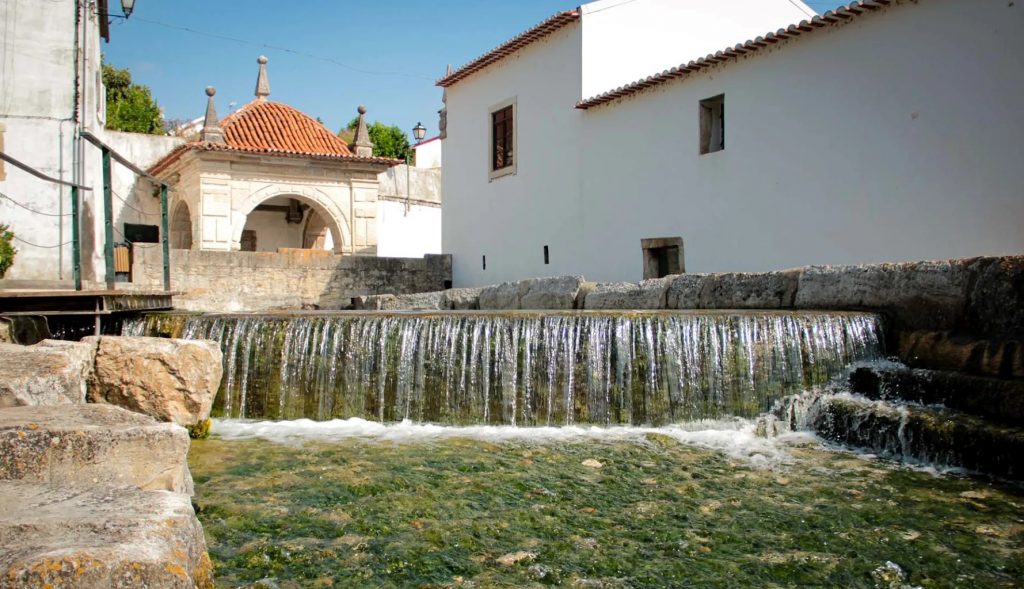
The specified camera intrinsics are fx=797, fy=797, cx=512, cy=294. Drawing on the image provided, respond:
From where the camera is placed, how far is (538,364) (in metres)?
6.58

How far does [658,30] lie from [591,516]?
476 inches

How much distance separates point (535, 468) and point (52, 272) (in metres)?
9.22

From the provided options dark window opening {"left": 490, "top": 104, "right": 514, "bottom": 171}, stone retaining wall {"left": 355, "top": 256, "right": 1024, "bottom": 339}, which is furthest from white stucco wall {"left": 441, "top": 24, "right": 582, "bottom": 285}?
stone retaining wall {"left": 355, "top": 256, "right": 1024, "bottom": 339}

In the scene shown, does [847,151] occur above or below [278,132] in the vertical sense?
below

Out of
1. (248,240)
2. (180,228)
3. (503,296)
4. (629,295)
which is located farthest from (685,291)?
(248,240)

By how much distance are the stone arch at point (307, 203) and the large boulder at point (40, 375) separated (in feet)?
Answer: 38.6

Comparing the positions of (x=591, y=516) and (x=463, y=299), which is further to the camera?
(x=463, y=299)

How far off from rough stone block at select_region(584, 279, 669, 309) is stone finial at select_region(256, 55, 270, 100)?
16.2m

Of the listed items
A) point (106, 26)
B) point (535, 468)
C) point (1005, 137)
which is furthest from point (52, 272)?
point (1005, 137)

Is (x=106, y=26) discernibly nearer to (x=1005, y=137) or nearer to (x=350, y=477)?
(x=350, y=477)

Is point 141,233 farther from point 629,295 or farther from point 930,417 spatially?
point 930,417

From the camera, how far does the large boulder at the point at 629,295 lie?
9.21 meters

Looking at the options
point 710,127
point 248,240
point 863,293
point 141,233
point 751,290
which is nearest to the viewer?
point 863,293

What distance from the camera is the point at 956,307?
20.7ft
